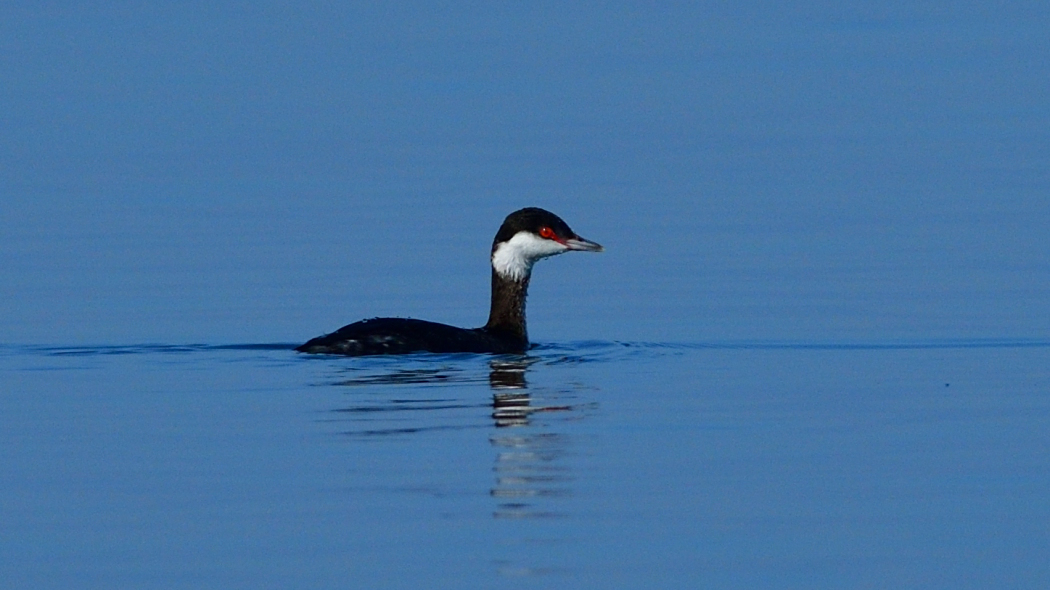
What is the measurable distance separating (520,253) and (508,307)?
379 millimetres

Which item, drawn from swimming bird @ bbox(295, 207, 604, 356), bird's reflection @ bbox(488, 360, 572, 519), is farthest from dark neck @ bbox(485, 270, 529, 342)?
bird's reflection @ bbox(488, 360, 572, 519)

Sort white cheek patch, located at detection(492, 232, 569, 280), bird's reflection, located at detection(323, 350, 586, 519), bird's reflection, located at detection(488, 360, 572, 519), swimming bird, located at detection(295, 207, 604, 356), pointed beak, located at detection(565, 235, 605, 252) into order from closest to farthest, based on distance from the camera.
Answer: bird's reflection, located at detection(488, 360, 572, 519) < bird's reflection, located at detection(323, 350, 586, 519) < swimming bird, located at detection(295, 207, 604, 356) < pointed beak, located at detection(565, 235, 605, 252) < white cheek patch, located at detection(492, 232, 569, 280)

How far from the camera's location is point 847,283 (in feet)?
57.5

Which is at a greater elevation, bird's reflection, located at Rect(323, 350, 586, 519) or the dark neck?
the dark neck

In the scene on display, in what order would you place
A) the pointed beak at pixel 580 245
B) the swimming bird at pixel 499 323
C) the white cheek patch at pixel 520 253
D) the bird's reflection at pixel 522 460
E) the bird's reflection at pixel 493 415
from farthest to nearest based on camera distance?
the white cheek patch at pixel 520 253 → the pointed beak at pixel 580 245 → the swimming bird at pixel 499 323 → the bird's reflection at pixel 493 415 → the bird's reflection at pixel 522 460

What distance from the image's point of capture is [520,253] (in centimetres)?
1545

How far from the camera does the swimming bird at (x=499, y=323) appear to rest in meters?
13.9

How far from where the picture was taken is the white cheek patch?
15.3 metres

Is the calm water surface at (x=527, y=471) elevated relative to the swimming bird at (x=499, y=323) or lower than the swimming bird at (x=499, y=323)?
lower

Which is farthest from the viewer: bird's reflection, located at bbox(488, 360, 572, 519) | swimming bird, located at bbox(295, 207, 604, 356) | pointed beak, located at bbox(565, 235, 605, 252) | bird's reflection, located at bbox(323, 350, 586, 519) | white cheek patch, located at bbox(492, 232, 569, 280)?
white cheek patch, located at bbox(492, 232, 569, 280)

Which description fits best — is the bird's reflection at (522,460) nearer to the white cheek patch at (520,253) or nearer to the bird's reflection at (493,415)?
the bird's reflection at (493,415)

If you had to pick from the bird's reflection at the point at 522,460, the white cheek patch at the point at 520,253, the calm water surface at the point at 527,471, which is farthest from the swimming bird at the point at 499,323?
the bird's reflection at the point at 522,460

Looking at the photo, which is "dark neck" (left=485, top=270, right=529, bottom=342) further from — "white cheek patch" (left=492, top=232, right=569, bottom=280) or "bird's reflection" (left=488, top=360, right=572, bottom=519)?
"bird's reflection" (left=488, top=360, right=572, bottom=519)

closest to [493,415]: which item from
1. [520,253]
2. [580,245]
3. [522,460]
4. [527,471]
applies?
[522,460]
